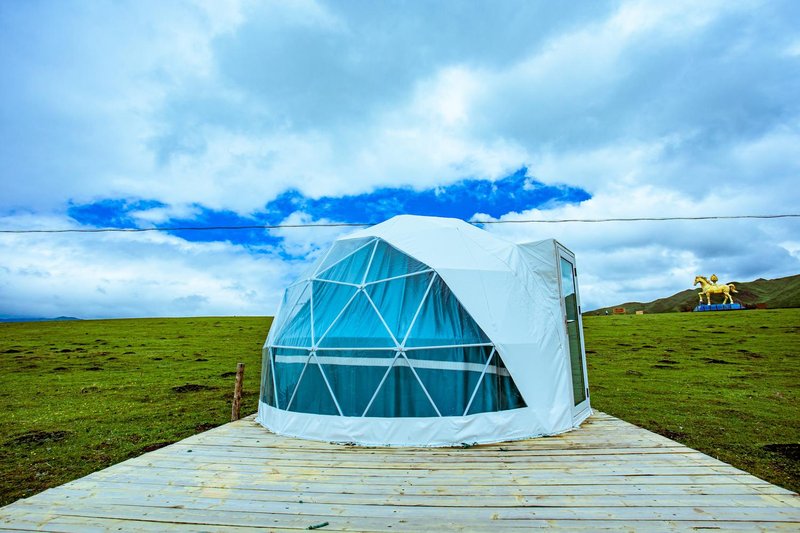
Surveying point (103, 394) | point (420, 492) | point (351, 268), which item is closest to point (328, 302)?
point (351, 268)

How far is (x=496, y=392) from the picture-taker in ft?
24.6

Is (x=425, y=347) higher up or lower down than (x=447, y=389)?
higher up

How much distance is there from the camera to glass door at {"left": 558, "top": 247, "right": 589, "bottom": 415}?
9.41 metres

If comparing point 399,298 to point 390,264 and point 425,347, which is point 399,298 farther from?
point 425,347

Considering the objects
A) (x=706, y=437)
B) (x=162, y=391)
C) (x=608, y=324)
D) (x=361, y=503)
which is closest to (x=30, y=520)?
(x=361, y=503)

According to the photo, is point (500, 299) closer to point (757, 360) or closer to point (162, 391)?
point (162, 391)

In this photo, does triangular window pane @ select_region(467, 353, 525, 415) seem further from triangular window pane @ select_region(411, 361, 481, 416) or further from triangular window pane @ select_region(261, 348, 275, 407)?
triangular window pane @ select_region(261, 348, 275, 407)

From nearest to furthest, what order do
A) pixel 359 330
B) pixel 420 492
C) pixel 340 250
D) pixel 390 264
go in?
pixel 420 492 < pixel 359 330 < pixel 390 264 < pixel 340 250

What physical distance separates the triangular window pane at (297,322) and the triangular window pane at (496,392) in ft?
10.8

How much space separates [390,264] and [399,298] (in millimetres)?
819

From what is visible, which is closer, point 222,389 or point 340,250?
A: point 340,250

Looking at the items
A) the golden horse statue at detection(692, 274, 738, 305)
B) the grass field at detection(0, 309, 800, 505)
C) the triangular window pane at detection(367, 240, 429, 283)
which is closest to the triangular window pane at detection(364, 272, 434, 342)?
the triangular window pane at detection(367, 240, 429, 283)

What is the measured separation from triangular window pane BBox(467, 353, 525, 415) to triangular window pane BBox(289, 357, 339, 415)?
257 centimetres

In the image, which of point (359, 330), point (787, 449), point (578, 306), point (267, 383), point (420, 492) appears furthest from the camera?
point (578, 306)
